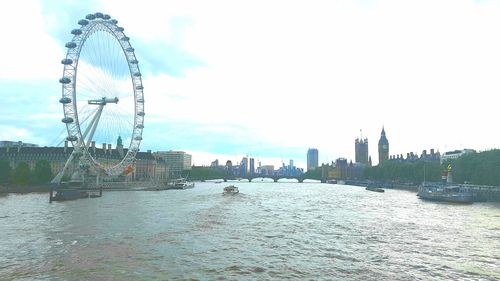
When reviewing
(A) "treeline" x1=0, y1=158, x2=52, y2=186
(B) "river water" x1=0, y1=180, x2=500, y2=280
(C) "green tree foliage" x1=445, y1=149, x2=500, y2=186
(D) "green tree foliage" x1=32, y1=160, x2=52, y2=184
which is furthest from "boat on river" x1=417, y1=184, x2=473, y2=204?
(A) "treeline" x1=0, y1=158, x2=52, y2=186

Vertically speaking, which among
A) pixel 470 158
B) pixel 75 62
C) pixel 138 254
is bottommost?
pixel 138 254

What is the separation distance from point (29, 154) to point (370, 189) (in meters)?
125

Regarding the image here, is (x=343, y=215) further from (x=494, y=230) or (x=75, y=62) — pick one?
(x=75, y=62)

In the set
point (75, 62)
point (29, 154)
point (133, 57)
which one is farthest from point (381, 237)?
point (29, 154)

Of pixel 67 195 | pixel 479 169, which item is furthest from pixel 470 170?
pixel 67 195

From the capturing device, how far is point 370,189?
144 meters

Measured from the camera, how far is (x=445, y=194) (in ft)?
279

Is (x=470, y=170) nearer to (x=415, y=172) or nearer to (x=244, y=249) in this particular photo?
(x=415, y=172)

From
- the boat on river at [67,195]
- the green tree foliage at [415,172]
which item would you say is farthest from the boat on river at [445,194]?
the boat on river at [67,195]

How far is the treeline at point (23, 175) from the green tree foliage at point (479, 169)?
112 m

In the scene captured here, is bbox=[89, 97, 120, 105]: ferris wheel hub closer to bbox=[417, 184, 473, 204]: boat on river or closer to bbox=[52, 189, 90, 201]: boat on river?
bbox=[52, 189, 90, 201]: boat on river

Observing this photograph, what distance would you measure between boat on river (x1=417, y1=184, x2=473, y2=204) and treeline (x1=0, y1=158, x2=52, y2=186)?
94.7 m

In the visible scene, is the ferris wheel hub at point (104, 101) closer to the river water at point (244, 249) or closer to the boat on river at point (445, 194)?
the river water at point (244, 249)

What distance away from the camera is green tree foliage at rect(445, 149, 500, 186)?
346ft
